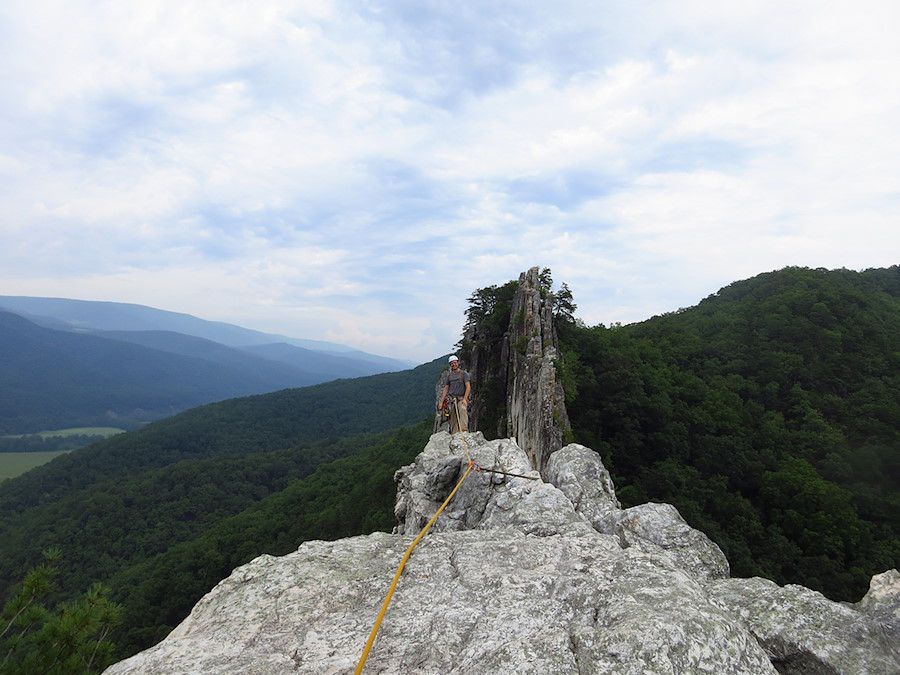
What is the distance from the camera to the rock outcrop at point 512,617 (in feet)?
13.2

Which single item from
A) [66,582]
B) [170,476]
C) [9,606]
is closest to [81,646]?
[9,606]

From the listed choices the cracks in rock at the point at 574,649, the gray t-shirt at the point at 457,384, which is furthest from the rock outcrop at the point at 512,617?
the gray t-shirt at the point at 457,384

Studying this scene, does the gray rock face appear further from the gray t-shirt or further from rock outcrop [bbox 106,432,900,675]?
rock outcrop [bbox 106,432,900,675]

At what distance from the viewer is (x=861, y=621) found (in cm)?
554

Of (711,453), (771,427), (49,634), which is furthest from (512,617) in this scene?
(771,427)

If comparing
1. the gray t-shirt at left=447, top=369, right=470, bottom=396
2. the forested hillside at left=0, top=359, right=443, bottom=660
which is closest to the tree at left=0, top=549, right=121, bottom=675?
the forested hillside at left=0, top=359, right=443, bottom=660

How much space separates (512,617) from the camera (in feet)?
15.5

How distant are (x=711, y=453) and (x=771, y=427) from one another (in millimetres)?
8041

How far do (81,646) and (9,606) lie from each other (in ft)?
5.84

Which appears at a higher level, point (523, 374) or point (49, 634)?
point (523, 374)

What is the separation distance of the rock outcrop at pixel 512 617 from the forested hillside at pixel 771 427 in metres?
23.2

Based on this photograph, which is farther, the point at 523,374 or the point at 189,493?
the point at 189,493

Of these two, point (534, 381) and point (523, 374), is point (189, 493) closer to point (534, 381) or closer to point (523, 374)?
point (523, 374)

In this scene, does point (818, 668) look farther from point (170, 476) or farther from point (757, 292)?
point (170, 476)
